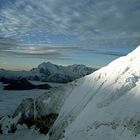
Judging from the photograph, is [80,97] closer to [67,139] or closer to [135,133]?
[67,139]

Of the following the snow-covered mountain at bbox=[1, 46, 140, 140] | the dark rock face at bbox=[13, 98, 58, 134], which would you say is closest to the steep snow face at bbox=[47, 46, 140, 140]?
the snow-covered mountain at bbox=[1, 46, 140, 140]

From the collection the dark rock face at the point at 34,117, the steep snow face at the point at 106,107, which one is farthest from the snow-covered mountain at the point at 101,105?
the dark rock face at the point at 34,117

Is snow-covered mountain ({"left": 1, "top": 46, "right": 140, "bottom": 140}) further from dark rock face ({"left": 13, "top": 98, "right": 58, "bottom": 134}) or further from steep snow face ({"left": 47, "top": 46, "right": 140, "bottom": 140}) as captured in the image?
dark rock face ({"left": 13, "top": 98, "right": 58, "bottom": 134})

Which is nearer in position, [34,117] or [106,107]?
[106,107]

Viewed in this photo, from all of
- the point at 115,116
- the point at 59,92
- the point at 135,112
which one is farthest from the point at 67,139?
the point at 59,92

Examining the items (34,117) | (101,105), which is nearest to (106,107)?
(101,105)

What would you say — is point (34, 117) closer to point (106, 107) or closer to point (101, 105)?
point (101, 105)

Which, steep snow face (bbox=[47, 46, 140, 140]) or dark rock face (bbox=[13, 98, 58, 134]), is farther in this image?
dark rock face (bbox=[13, 98, 58, 134])

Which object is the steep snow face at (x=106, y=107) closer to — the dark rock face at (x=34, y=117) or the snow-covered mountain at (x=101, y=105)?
the snow-covered mountain at (x=101, y=105)
